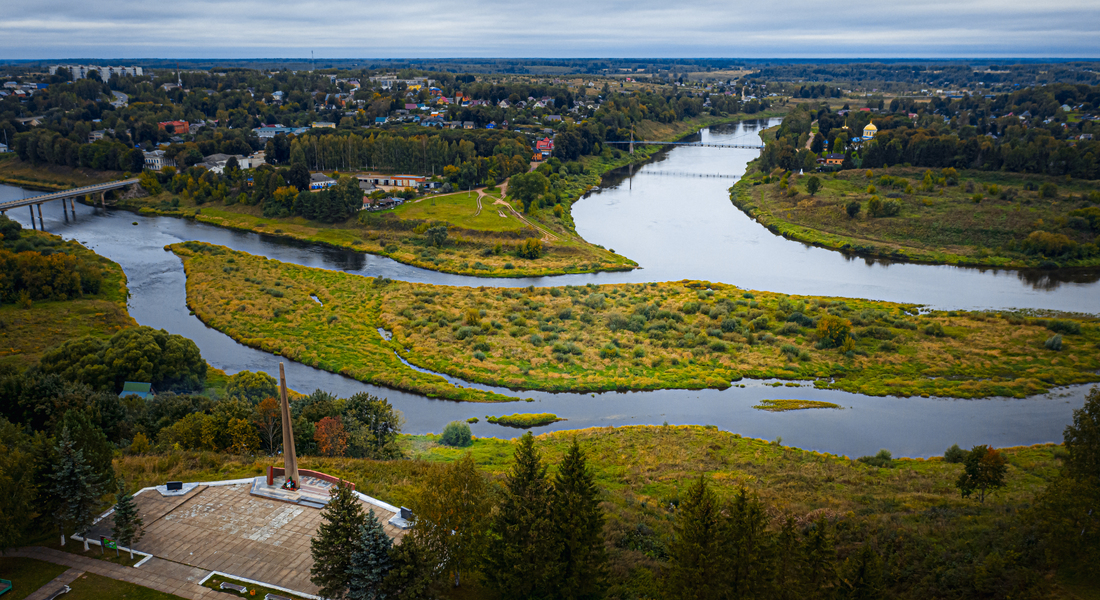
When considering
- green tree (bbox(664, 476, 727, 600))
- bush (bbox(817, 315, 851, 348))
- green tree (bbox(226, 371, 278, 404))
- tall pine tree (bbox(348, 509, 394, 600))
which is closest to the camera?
green tree (bbox(664, 476, 727, 600))

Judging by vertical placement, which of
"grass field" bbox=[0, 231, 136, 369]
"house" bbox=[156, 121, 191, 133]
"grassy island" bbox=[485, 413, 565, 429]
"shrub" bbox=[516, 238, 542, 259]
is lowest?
"grassy island" bbox=[485, 413, 565, 429]

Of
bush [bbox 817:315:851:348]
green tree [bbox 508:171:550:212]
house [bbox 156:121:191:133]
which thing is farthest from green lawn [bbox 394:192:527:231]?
house [bbox 156:121:191:133]

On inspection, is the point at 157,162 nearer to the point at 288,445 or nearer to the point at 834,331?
the point at 288,445

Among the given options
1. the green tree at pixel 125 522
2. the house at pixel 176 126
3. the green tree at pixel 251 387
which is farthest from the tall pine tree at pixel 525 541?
the house at pixel 176 126

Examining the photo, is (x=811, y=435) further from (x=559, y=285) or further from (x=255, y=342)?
(x=255, y=342)

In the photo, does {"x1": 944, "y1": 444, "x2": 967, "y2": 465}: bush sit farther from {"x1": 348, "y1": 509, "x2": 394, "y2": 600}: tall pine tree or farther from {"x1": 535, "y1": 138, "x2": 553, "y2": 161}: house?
{"x1": 535, "y1": 138, "x2": 553, "y2": 161}: house

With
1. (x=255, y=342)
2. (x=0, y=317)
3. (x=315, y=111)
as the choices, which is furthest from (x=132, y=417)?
(x=315, y=111)
